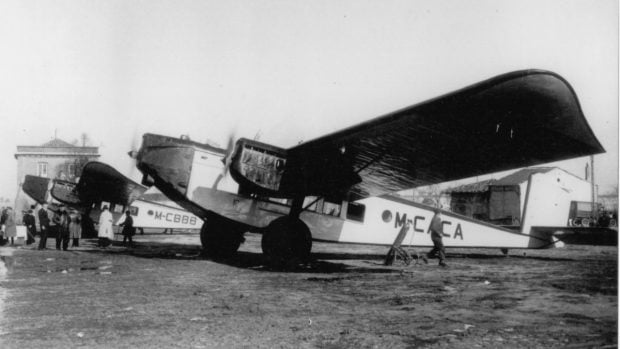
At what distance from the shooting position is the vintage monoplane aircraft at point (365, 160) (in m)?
6.25

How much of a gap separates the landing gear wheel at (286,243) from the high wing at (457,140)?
756 mm

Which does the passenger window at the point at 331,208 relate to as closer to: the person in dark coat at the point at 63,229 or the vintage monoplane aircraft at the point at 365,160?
the vintage monoplane aircraft at the point at 365,160

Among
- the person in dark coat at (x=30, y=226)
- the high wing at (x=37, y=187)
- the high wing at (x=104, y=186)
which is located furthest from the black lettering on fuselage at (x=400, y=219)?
the high wing at (x=37, y=187)

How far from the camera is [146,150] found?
10.2 metres

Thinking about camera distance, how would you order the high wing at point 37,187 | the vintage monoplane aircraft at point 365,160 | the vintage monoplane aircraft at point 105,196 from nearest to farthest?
the vintage monoplane aircraft at point 365,160 → the vintage monoplane aircraft at point 105,196 → the high wing at point 37,187

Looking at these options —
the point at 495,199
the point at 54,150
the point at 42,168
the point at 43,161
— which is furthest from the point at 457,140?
the point at 54,150

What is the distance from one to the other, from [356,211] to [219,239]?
11.4 ft

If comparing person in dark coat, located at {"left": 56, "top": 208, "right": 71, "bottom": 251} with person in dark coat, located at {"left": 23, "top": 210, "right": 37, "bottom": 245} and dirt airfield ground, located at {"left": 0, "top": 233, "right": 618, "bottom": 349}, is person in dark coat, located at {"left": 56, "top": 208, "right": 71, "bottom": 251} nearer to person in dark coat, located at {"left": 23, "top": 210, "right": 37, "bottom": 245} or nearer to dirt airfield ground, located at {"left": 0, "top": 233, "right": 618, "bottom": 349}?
person in dark coat, located at {"left": 23, "top": 210, "right": 37, "bottom": 245}

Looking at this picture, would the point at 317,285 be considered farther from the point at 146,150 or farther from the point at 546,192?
the point at 546,192

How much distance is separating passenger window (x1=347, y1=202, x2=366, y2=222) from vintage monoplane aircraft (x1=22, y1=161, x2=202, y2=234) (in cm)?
778

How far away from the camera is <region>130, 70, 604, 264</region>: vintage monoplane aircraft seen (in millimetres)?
6254

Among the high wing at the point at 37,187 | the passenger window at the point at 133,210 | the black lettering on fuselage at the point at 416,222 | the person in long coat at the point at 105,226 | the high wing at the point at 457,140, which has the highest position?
the high wing at the point at 457,140

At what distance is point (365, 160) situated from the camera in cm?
924

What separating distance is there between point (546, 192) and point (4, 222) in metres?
17.5
